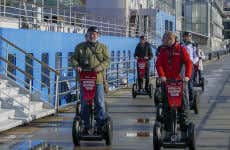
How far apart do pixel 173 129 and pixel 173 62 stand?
1.03 m

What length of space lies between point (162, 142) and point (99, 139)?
4.03ft

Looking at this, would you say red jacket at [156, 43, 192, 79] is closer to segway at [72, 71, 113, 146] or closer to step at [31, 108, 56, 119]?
segway at [72, 71, 113, 146]

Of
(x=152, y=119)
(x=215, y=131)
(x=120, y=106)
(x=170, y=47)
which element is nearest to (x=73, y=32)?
(x=120, y=106)

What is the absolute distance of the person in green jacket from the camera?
1016cm

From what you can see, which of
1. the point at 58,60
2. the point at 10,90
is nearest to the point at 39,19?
the point at 58,60

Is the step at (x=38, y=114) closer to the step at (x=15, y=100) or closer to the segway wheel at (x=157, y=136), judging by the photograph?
the step at (x=15, y=100)

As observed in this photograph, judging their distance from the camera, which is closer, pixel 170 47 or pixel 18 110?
pixel 170 47

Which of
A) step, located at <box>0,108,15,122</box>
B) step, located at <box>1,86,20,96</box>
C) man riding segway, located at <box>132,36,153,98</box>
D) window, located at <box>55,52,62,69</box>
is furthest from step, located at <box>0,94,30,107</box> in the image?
window, located at <box>55,52,62,69</box>

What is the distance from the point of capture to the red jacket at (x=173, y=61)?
962cm

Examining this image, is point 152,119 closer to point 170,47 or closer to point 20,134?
point 20,134

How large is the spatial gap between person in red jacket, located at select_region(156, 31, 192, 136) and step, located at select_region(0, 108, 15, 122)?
388cm

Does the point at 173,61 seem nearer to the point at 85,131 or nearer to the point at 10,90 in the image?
the point at 85,131

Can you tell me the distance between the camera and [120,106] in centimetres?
1658

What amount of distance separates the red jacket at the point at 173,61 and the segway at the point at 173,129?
0.30 m
